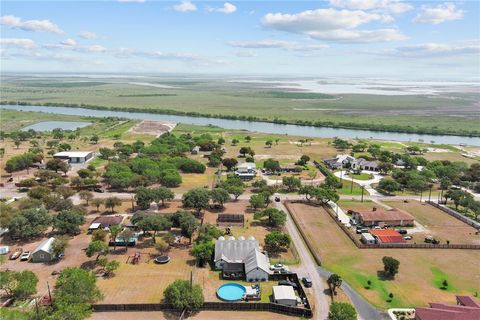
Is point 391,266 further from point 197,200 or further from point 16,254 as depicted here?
point 16,254

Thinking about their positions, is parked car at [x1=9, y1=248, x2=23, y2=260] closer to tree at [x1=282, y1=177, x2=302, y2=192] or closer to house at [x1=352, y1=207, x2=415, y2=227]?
tree at [x1=282, y1=177, x2=302, y2=192]

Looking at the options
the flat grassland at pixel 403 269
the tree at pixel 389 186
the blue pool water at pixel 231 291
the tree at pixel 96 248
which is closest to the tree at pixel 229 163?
the tree at pixel 389 186

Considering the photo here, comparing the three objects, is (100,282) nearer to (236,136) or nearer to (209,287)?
(209,287)

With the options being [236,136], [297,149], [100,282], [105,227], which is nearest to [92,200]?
[105,227]

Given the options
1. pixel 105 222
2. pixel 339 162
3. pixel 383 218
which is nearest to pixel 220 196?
pixel 105 222

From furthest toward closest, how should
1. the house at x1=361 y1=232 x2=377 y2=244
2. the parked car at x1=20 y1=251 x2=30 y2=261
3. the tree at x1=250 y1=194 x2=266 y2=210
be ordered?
the tree at x1=250 y1=194 x2=266 y2=210 → the house at x1=361 y1=232 x2=377 y2=244 → the parked car at x1=20 y1=251 x2=30 y2=261

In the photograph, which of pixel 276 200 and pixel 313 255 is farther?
pixel 276 200

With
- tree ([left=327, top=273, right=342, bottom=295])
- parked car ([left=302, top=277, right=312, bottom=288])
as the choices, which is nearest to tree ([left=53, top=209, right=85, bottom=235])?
parked car ([left=302, top=277, right=312, bottom=288])
